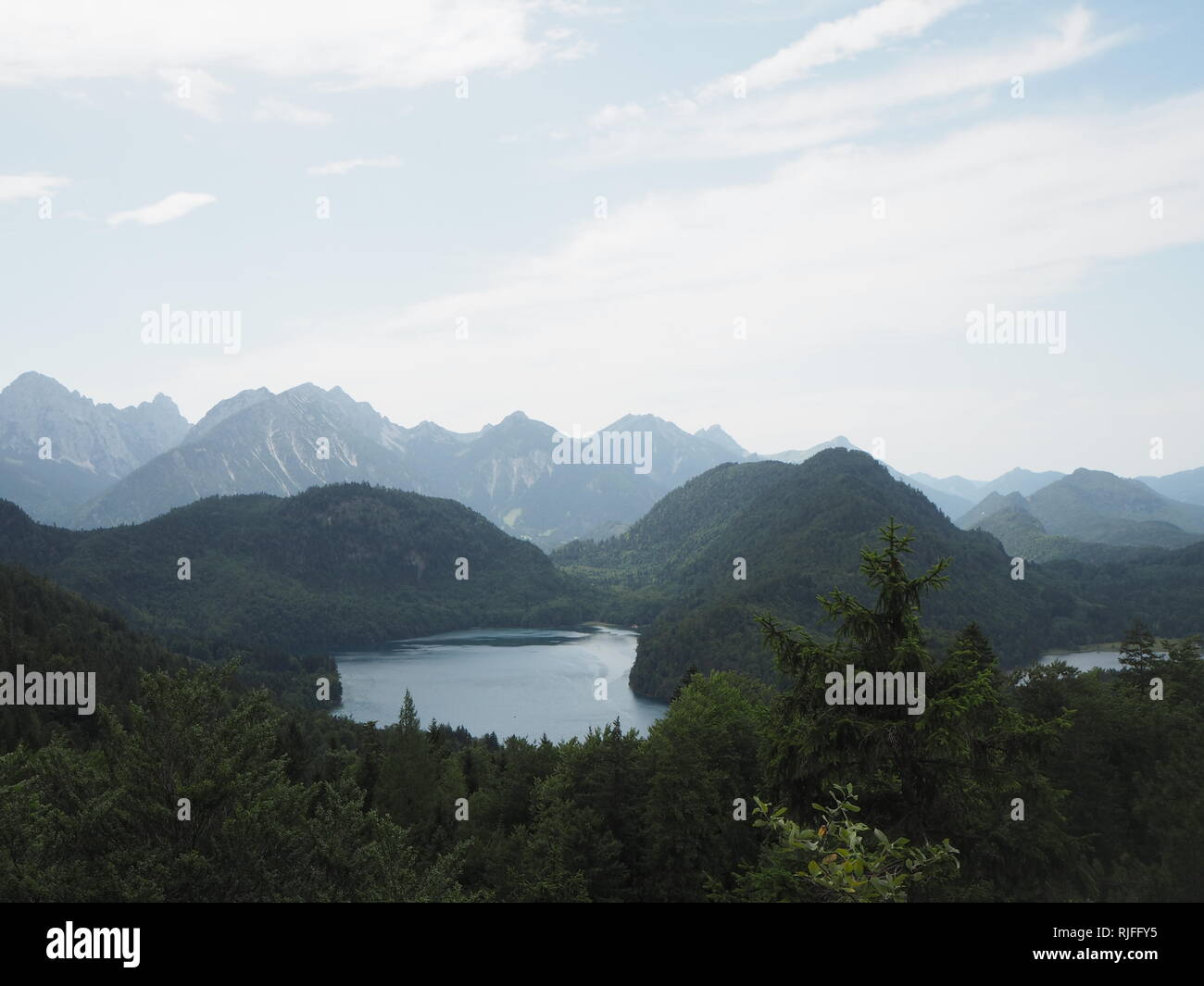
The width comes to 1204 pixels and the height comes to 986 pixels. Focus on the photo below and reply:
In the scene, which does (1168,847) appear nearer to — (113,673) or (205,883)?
(205,883)

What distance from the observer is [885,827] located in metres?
18.0

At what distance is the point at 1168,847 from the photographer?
104ft
